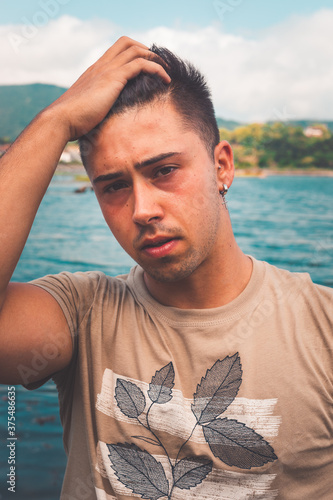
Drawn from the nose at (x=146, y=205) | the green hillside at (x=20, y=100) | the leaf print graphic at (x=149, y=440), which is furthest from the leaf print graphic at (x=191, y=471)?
the green hillside at (x=20, y=100)

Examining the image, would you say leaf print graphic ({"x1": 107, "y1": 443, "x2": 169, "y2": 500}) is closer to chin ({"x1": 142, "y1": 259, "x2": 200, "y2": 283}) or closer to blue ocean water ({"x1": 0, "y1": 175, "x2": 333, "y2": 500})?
chin ({"x1": 142, "y1": 259, "x2": 200, "y2": 283})

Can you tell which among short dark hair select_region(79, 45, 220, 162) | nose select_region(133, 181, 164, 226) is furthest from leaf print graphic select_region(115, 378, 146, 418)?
short dark hair select_region(79, 45, 220, 162)

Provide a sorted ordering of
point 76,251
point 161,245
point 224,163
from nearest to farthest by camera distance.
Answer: point 161,245
point 224,163
point 76,251

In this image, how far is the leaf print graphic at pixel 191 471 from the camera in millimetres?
1712

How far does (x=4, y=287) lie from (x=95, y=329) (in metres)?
0.47

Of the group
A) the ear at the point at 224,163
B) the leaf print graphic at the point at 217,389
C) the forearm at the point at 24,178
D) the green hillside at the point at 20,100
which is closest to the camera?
the forearm at the point at 24,178

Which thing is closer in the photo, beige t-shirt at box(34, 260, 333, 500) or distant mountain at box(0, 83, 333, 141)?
beige t-shirt at box(34, 260, 333, 500)

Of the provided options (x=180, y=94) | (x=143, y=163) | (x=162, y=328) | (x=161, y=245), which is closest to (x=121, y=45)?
(x=180, y=94)

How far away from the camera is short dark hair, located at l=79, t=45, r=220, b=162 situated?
187 cm

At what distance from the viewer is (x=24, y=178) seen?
1686mm

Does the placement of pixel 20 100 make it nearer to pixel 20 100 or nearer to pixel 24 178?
pixel 20 100

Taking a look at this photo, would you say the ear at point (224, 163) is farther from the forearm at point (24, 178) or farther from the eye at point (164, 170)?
the forearm at point (24, 178)

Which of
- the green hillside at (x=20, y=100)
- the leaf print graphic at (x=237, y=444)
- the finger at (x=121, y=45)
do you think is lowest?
the leaf print graphic at (x=237, y=444)

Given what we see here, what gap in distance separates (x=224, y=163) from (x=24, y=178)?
966mm
